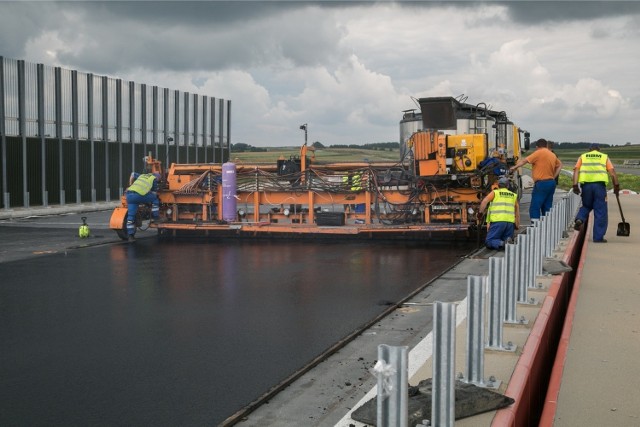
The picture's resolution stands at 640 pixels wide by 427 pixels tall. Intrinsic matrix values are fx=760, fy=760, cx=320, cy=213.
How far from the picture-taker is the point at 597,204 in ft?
45.6

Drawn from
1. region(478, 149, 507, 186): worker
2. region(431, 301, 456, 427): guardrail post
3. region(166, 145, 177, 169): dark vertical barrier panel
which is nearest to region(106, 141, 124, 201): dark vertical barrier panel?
region(166, 145, 177, 169): dark vertical barrier panel

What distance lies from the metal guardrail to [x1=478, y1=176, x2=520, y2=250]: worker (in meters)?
5.73

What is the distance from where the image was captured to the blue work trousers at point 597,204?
13891 mm

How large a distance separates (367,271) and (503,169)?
5511 mm

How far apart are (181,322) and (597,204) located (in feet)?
27.5

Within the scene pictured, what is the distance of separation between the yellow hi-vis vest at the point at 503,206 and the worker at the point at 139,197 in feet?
30.3

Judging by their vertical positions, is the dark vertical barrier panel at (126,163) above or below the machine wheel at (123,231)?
above

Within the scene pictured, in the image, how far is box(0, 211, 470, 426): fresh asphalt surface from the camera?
20.3 feet

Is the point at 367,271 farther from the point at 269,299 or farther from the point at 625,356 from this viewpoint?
the point at 625,356

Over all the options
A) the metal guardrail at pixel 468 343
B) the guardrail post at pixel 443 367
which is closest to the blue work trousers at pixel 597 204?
the metal guardrail at pixel 468 343

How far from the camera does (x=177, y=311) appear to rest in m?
9.86

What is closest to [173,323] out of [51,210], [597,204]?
[597,204]

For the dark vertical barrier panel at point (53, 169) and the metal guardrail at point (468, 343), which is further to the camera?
the dark vertical barrier panel at point (53, 169)

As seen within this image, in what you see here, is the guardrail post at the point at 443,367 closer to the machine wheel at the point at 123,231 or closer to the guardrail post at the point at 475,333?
the guardrail post at the point at 475,333
